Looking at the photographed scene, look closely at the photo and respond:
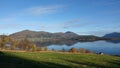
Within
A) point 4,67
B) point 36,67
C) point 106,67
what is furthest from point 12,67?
point 106,67

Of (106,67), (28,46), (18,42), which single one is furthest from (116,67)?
(18,42)

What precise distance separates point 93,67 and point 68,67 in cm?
235

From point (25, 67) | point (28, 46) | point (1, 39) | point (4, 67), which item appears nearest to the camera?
point (4, 67)

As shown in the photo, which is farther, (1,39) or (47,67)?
(1,39)

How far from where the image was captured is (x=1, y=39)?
8912cm

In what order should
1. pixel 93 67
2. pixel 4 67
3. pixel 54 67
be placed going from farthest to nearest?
1. pixel 93 67
2. pixel 54 67
3. pixel 4 67

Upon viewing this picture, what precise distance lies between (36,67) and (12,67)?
212 centimetres

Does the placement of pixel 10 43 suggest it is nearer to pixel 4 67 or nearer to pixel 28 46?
pixel 28 46

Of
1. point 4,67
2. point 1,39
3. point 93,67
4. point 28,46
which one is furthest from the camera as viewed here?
point 28,46

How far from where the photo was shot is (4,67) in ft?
51.8

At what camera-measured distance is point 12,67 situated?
16141 millimetres

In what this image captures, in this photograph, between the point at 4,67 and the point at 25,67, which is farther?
the point at 25,67

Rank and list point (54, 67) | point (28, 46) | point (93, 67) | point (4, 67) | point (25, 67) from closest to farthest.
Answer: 1. point (4, 67)
2. point (25, 67)
3. point (54, 67)
4. point (93, 67)
5. point (28, 46)

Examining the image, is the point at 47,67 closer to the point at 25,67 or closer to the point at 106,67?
the point at 25,67
